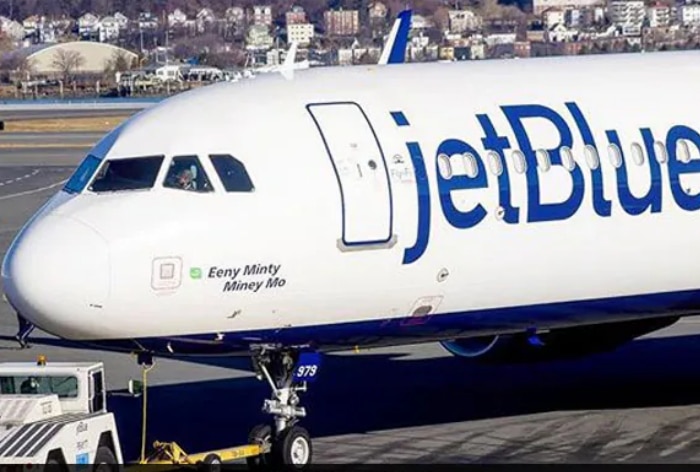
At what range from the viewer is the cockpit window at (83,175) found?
21.4m

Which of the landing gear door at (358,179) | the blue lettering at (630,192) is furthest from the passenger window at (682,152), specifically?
the landing gear door at (358,179)

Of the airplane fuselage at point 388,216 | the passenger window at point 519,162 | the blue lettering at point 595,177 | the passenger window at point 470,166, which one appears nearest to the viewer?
the airplane fuselage at point 388,216

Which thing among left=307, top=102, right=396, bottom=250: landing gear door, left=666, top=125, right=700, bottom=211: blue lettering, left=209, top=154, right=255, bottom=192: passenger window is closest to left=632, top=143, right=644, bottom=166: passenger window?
left=666, top=125, right=700, bottom=211: blue lettering

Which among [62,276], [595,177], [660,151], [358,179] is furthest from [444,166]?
[62,276]

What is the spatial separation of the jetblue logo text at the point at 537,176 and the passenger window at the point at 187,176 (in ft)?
7.95

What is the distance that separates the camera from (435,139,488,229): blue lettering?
73.9ft

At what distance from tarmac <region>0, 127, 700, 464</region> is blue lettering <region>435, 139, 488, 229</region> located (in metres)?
2.78

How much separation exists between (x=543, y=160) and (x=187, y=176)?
4.48 m

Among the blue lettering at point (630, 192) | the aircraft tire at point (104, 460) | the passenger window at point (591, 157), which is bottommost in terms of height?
the aircraft tire at point (104, 460)

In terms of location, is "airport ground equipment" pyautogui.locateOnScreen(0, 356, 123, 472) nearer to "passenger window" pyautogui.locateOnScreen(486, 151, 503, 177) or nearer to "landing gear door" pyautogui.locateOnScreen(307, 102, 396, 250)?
"landing gear door" pyautogui.locateOnScreen(307, 102, 396, 250)

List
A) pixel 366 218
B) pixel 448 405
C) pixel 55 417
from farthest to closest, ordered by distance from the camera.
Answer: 1. pixel 448 405
2. pixel 366 218
3. pixel 55 417

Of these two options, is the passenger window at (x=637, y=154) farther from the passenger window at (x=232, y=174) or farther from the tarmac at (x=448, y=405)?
the passenger window at (x=232, y=174)

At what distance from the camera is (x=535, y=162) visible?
76.6ft

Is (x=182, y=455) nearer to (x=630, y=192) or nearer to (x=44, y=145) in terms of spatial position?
(x=630, y=192)
